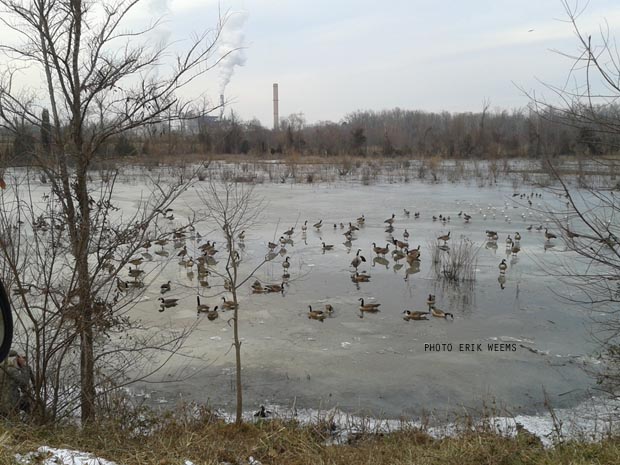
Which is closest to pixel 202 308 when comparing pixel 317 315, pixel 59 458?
pixel 317 315

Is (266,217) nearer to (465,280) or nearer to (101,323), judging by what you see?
(465,280)

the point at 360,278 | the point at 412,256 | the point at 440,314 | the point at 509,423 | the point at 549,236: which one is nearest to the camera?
the point at 509,423

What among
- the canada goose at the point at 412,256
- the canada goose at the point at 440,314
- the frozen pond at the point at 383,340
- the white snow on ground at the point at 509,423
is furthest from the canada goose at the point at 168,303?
the canada goose at the point at 412,256

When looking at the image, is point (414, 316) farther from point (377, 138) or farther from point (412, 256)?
point (377, 138)

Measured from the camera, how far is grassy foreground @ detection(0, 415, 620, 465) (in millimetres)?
3908

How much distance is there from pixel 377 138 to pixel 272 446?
206ft

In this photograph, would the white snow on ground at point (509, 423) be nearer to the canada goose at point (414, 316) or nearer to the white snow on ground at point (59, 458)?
the white snow on ground at point (59, 458)

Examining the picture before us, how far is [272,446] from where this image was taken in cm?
482

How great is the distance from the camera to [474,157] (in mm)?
50031

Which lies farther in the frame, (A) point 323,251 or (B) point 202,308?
(A) point 323,251

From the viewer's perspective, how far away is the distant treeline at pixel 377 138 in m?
5.94

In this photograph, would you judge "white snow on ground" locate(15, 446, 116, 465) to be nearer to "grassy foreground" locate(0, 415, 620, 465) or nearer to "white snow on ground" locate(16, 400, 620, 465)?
"grassy foreground" locate(0, 415, 620, 465)

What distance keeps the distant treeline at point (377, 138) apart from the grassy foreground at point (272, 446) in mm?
2843

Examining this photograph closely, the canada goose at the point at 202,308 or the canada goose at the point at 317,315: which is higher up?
the canada goose at the point at 202,308
